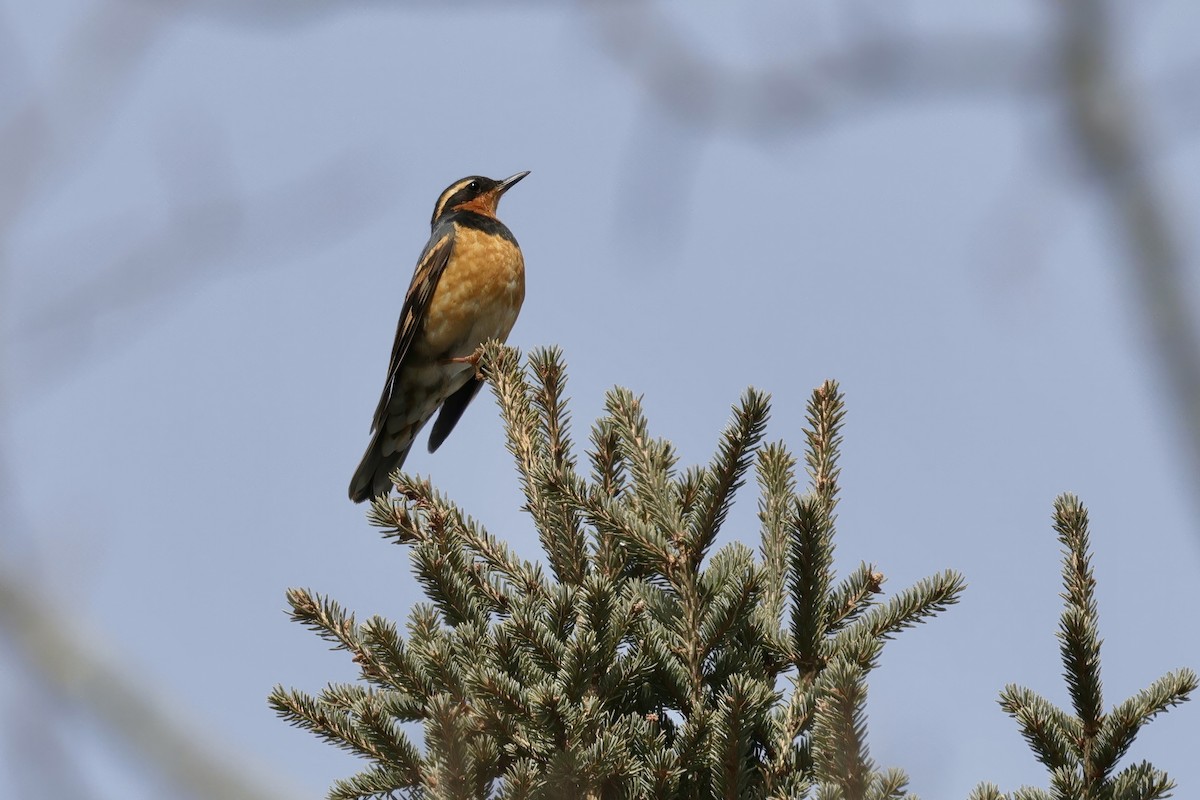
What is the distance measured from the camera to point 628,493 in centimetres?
403

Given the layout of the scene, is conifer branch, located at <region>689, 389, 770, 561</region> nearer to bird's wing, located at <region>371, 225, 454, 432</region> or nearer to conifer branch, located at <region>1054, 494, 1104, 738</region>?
conifer branch, located at <region>1054, 494, 1104, 738</region>

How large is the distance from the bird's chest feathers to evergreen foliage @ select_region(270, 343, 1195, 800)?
15.6ft

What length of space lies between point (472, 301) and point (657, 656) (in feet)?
18.4

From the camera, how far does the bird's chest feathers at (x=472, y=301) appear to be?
866cm

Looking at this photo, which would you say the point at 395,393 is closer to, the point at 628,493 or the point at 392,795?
the point at 628,493

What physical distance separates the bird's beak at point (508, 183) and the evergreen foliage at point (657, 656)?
636 centimetres

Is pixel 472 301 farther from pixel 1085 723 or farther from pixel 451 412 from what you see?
pixel 1085 723

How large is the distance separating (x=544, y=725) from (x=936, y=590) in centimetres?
113

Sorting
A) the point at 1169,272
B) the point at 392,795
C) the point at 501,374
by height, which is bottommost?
the point at 392,795

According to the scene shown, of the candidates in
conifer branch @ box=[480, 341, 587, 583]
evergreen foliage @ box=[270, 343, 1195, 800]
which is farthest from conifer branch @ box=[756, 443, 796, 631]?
conifer branch @ box=[480, 341, 587, 583]

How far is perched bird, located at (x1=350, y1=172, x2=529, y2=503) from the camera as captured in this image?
8.66 meters

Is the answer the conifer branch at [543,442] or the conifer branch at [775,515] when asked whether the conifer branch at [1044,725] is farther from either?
the conifer branch at [543,442]

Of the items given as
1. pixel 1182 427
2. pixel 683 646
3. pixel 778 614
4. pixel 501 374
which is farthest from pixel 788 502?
pixel 1182 427

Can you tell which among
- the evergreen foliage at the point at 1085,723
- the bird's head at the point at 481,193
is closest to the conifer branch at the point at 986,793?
the evergreen foliage at the point at 1085,723
